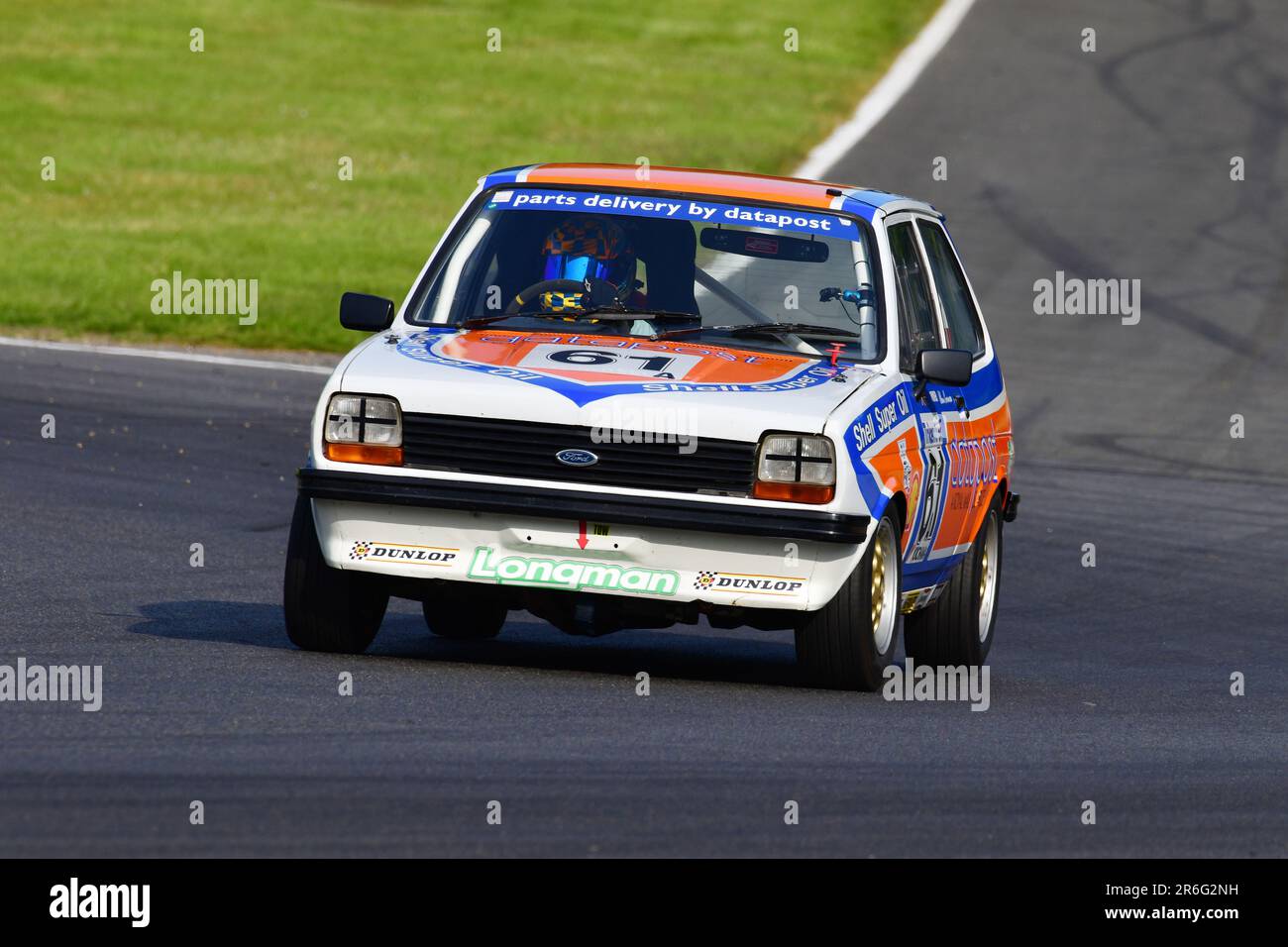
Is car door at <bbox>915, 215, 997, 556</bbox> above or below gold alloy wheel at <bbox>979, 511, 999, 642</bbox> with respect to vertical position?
above

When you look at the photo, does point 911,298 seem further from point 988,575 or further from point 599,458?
point 599,458

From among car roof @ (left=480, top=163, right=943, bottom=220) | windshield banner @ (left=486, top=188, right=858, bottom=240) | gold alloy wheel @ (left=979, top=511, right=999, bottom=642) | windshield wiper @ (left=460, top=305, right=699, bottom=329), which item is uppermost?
car roof @ (left=480, top=163, right=943, bottom=220)

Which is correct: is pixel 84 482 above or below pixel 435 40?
below

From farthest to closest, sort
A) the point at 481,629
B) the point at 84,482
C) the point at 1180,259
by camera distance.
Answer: the point at 1180,259 < the point at 84,482 < the point at 481,629

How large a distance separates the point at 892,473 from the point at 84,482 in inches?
271

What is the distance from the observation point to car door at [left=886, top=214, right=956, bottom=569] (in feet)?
30.0

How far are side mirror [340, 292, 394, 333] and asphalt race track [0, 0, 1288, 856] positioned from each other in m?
1.26

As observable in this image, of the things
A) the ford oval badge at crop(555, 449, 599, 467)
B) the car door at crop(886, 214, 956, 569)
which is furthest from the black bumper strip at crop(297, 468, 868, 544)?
the car door at crop(886, 214, 956, 569)

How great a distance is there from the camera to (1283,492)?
17484 millimetres

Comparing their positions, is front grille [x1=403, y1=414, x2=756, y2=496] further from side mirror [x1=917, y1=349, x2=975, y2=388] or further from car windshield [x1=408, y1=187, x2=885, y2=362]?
side mirror [x1=917, y1=349, x2=975, y2=388]
